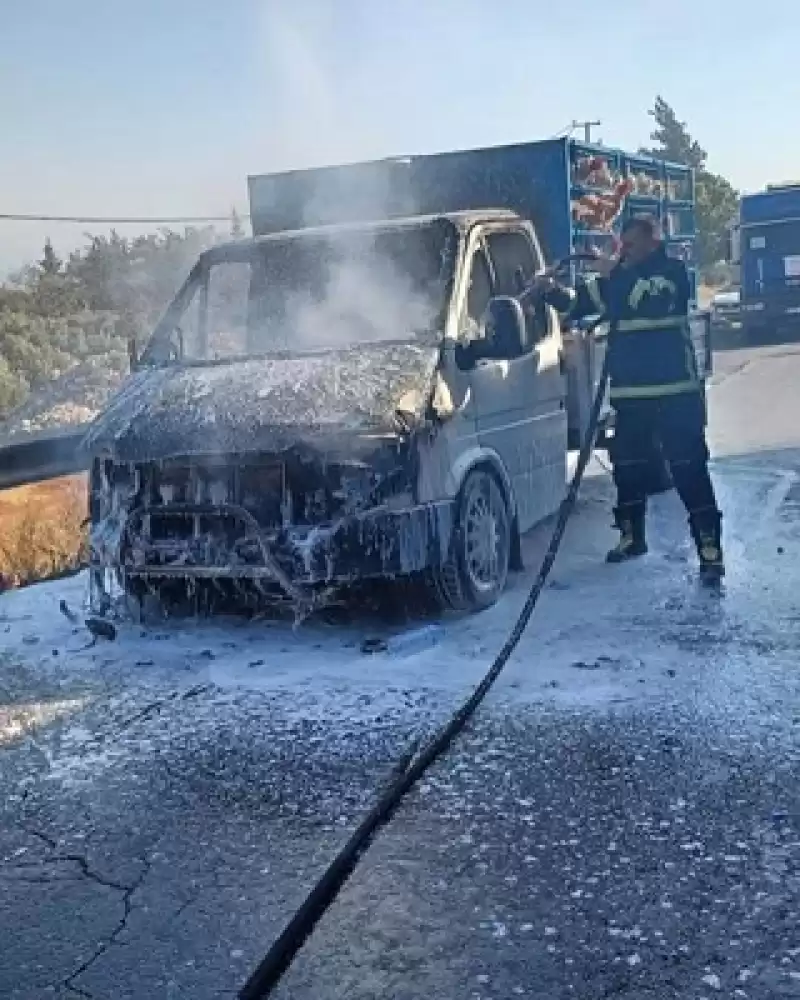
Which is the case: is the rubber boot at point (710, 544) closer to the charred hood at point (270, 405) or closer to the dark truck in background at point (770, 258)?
the charred hood at point (270, 405)

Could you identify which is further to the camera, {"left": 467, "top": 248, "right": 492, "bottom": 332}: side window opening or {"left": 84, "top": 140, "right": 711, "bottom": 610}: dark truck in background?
{"left": 467, "top": 248, "right": 492, "bottom": 332}: side window opening

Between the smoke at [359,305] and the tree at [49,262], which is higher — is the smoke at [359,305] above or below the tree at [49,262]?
below

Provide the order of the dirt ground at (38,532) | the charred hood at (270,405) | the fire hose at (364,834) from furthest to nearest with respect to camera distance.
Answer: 1. the dirt ground at (38,532)
2. the charred hood at (270,405)
3. the fire hose at (364,834)

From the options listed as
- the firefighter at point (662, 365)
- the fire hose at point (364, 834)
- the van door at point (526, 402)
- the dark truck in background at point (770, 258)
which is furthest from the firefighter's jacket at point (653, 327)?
the dark truck in background at point (770, 258)

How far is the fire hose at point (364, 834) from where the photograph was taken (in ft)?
9.92

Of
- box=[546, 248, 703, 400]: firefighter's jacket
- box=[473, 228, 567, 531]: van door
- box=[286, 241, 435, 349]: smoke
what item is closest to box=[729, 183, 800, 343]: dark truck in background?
box=[473, 228, 567, 531]: van door

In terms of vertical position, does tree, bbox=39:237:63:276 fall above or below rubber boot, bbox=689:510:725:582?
above

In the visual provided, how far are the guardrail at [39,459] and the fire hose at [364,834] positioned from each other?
3.95 meters

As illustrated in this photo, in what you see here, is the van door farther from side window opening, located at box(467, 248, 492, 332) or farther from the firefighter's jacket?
the firefighter's jacket

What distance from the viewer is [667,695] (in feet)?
16.0

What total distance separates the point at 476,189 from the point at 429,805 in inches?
254

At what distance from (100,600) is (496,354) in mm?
2386

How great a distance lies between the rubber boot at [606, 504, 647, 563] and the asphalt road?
72cm

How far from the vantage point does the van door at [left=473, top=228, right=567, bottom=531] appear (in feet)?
21.5
